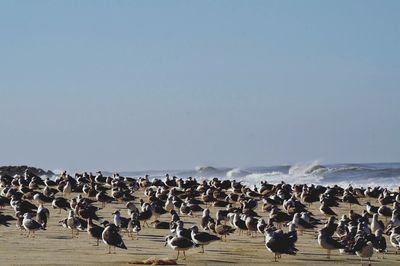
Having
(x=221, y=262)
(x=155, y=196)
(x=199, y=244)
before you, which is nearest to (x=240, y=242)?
(x=199, y=244)

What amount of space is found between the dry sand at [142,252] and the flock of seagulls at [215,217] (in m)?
0.25

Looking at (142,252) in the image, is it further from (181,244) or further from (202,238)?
(202,238)

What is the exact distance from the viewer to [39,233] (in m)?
25.9

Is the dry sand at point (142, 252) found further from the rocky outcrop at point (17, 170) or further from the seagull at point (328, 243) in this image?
the rocky outcrop at point (17, 170)

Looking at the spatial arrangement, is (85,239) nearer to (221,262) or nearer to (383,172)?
(221,262)

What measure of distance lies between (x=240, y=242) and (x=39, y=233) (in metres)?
5.85

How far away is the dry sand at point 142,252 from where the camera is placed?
20.2 meters

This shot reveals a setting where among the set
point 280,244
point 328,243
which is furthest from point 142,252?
point 328,243

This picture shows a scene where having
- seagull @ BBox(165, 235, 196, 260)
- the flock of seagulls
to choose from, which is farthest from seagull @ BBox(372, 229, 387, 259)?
seagull @ BBox(165, 235, 196, 260)

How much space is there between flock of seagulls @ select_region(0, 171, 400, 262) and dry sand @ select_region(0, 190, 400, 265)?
0.82 ft

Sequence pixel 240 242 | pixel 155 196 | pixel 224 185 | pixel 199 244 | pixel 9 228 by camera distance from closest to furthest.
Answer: pixel 199 244 < pixel 240 242 < pixel 9 228 < pixel 155 196 < pixel 224 185

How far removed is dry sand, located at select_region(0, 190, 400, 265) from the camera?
66.4 ft

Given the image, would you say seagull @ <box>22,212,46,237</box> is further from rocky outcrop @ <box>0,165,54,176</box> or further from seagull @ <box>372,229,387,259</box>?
rocky outcrop @ <box>0,165,54,176</box>

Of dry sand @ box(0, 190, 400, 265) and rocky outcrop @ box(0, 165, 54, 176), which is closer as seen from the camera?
dry sand @ box(0, 190, 400, 265)
